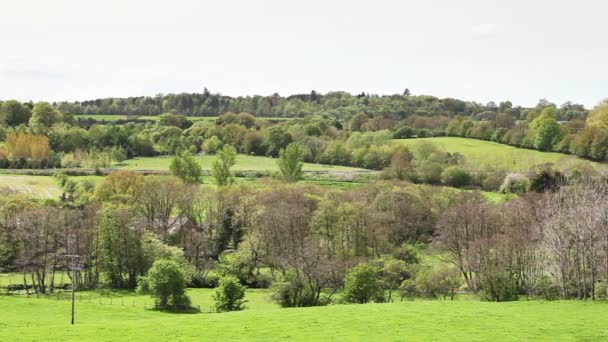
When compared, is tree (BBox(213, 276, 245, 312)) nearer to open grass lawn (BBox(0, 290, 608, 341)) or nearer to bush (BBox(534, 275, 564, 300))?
open grass lawn (BBox(0, 290, 608, 341))

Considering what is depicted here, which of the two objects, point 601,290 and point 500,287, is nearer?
point 601,290

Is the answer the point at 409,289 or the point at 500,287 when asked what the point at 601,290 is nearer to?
the point at 500,287

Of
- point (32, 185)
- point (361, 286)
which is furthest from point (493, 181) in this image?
point (32, 185)

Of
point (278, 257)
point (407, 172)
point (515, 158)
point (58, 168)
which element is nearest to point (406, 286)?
point (278, 257)

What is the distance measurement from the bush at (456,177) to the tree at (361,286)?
6465 cm

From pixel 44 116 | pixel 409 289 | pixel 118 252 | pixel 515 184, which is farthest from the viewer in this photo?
pixel 44 116

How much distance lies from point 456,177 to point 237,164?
176 feet

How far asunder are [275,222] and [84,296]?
2341 cm

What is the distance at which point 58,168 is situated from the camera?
5157 inches

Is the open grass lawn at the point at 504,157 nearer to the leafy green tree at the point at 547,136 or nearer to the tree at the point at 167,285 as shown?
the leafy green tree at the point at 547,136

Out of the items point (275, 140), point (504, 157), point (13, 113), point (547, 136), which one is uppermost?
point (13, 113)

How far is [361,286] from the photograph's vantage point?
57.5m

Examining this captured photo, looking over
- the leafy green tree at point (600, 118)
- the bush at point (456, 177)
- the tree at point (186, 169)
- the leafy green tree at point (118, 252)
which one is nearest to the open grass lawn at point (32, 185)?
the tree at point (186, 169)

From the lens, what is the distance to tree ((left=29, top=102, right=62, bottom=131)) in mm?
163387
